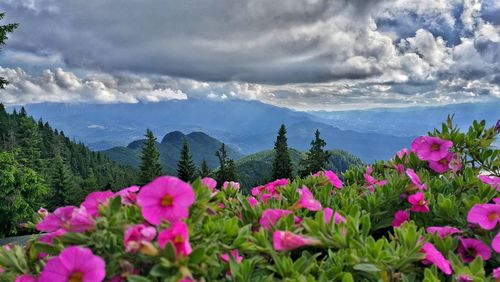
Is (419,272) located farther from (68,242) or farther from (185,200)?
(68,242)

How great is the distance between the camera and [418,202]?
102 inches

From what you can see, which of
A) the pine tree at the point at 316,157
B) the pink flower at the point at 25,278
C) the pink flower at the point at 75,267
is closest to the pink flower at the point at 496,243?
the pink flower at the point at 75,267

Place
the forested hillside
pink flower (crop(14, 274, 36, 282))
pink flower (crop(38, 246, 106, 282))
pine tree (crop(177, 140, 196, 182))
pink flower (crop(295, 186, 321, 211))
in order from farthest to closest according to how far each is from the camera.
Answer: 1. pine tree (crop(177, 140, 196, 182))
2. the forested hillside
3. pink flower (crop(295, 186, 321, 211))
4. pink flower (crop(14, 274, 36, 282))
5. pink flower (crop(38, 246, 106, 282))

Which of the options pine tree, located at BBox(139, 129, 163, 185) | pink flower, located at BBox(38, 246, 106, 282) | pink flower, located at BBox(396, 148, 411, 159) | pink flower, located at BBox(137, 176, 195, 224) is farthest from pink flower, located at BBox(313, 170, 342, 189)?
pine tree, located at BBox(139, 129, 163, 185)

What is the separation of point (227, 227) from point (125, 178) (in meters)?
114

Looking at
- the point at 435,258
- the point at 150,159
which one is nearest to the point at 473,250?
the point at 435,258

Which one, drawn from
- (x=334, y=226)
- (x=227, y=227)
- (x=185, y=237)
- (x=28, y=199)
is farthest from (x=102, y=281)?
(x=28, y=199)

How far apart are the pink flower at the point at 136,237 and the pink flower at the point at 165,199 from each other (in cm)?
8

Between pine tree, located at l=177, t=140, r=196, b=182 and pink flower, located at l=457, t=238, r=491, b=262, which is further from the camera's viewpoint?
pine tree, located at l=177, t=140, r=196, b=182

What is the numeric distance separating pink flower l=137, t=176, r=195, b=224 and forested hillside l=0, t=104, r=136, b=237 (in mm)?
20427

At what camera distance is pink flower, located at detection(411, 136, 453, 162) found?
10.7 ft

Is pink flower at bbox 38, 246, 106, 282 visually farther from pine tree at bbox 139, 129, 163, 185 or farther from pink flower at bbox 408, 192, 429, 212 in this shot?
pine tree at bbox 139, 129, 163, 185

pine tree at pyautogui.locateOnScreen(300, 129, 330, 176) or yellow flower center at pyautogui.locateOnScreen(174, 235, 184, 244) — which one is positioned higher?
yellow flower center at pyautogui.locateOnScreen(174, 235, 184, 244)

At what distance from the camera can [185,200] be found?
167 cm
